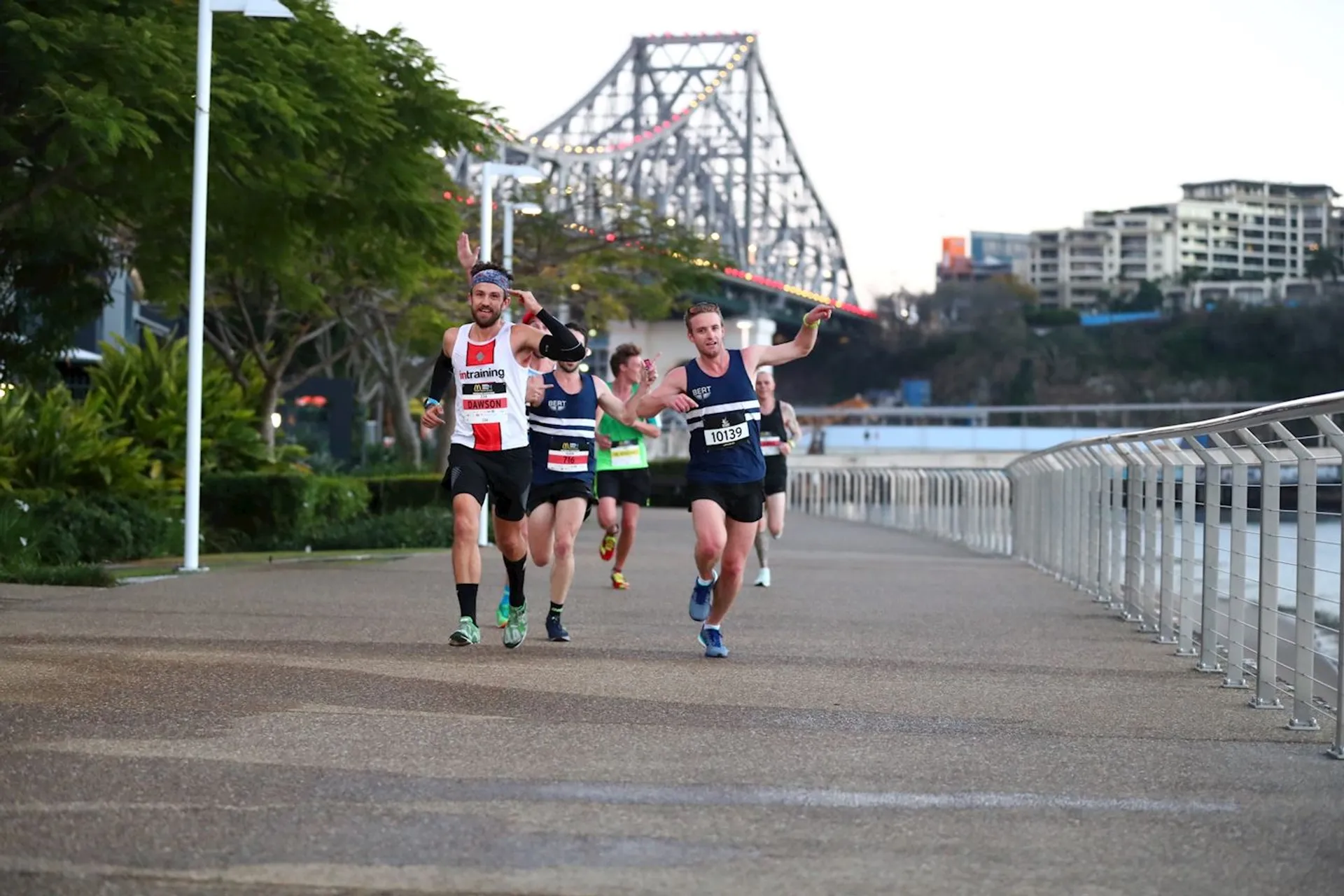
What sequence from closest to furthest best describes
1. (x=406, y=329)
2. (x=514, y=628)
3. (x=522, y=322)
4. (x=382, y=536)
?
1. (x=522, y=322)
2. (x=514, y=628)
3. (x=382, y=536)
4. (x=406, y=329)

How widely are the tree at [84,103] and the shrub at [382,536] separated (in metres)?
4.64

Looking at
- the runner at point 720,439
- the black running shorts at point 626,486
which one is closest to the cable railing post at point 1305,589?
the runner at point 720,439

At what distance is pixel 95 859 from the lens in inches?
198

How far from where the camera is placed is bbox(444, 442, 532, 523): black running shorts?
10.4 meters

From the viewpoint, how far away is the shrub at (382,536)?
24.5 meters

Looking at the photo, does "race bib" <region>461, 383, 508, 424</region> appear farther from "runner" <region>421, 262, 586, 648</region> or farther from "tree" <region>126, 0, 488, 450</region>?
"tree" <region>126, 0, 488, 450</region>

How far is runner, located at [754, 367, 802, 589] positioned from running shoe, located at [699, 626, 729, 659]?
5917 millimetres

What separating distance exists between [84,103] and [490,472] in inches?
280

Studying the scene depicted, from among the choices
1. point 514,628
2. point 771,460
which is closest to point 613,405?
point 514,628

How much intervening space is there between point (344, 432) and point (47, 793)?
45.0 metres

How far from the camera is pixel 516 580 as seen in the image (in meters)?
10.9

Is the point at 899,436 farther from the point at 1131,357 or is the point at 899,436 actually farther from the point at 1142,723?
the point at 1142,723

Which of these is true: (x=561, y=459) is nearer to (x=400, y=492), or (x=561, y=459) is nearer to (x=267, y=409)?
(x=400, y=492)

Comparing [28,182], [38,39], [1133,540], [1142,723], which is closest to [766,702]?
[1142,723]
